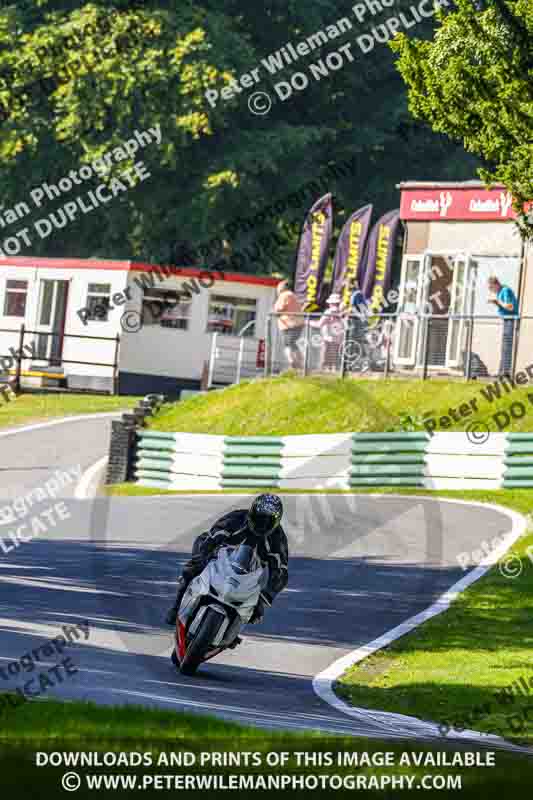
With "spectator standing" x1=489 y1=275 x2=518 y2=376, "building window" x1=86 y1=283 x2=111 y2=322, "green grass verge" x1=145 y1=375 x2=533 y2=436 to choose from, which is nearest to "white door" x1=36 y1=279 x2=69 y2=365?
"building window" x1=86 y1=283 x2=111 y2=322

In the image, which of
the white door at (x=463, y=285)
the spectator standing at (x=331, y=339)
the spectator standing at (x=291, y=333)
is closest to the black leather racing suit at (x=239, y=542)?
the spectator standing at (x=331, y=339)

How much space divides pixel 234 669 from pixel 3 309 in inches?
1216

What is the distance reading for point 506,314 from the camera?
2694cm

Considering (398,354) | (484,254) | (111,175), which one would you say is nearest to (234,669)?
(398,354)

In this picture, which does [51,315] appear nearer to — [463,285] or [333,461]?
[463,285]

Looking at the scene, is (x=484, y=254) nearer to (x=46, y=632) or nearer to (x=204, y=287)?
(x=204, y=287)

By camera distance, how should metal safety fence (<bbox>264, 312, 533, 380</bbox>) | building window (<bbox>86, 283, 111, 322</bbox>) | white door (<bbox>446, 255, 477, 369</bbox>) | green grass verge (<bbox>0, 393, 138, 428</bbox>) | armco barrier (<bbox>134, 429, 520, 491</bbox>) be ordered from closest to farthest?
armco barrier (<bbox>134, 429, 520, 491</bbox>) → metal safety fence (<bbox>264, 312, 533, 380</bbox>) → white door (<bbox>446, 255, 477, 369</bbox>) → green grass verge (<bbox>0, 393, 138, 428</bbox>) → building window (<bbox>86, 283, 111, 322</bbox>)

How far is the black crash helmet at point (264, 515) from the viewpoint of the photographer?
10977 millimetres

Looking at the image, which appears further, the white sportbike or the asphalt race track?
the white sportbike

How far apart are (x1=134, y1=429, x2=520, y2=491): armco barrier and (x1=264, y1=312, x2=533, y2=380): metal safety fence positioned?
272 centimetres

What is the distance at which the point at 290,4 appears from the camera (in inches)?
1960

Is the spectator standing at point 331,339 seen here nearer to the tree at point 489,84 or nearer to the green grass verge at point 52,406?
the green grass verge at point 52,406

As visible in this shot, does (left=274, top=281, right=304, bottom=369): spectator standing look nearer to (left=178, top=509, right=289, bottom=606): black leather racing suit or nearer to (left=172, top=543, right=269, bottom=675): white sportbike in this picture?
(left=178, top=509, right=289, bottom=606): black leather racing suit

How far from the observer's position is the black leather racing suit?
439 inches
